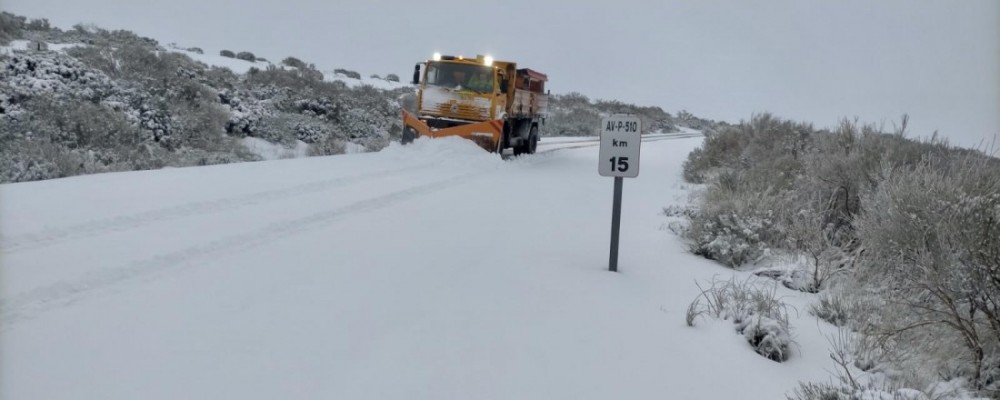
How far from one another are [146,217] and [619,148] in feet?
15.3

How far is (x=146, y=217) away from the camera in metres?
6.05

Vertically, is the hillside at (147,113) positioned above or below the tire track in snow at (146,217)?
above

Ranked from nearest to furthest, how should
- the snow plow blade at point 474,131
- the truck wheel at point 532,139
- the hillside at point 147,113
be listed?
1. the hillside at point 147,113
2. the snow plow blade at point 474,131
3. the truck wheel at point 532,139

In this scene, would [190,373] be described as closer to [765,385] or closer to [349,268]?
[349,268]

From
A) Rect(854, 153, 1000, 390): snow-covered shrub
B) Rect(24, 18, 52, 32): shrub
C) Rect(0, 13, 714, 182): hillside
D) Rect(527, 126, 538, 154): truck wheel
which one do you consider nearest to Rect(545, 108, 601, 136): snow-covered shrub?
Rect(0, 13, 714, 182): hillside

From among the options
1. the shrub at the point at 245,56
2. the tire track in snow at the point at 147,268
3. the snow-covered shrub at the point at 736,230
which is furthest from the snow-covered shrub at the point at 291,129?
the shrub at the point at 245,56

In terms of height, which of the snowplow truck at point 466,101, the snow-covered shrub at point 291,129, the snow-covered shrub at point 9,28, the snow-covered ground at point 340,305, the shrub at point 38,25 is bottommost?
the snow-covered ground at point 340,305

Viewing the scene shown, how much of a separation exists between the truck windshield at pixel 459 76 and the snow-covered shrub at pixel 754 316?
11.2 metres

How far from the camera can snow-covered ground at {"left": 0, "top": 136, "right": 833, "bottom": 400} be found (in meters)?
3.11

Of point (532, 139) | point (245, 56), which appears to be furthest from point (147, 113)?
point (245, 56)

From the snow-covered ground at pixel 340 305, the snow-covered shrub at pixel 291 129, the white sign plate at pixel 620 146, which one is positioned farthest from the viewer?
the snow-covered shrub at pixel 291 129

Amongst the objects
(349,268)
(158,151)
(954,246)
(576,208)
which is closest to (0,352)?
(349,268)

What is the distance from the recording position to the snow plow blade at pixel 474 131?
1439 centimetres

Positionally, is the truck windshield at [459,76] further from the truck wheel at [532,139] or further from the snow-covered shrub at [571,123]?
the snow-covered shrub at [571,123]
